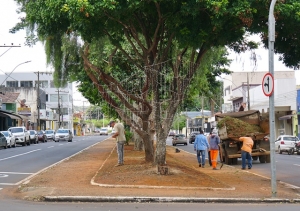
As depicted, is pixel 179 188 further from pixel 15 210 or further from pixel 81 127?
pixel 81 127

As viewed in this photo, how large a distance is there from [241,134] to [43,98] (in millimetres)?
72920

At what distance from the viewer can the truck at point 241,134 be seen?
24.6 m

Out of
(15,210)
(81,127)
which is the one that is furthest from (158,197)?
(81,127)

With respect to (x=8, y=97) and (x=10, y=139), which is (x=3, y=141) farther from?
(x=8, y=97)

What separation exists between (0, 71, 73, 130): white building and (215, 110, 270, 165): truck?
5278 cm

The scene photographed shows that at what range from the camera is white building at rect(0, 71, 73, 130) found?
87.9 m

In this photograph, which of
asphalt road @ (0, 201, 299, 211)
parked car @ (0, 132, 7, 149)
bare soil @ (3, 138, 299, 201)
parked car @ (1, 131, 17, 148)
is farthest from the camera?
parked car @ (1, 131, 17, 148)

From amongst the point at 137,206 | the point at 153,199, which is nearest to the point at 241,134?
the point at 153,199

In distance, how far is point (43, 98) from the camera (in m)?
93.4

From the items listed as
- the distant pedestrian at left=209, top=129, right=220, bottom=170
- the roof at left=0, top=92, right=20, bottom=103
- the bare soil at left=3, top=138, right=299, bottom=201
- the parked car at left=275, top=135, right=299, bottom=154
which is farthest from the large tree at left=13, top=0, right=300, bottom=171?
the roof at left=0, top=92, right=20, bottom=103

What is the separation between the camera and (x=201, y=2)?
1271cm

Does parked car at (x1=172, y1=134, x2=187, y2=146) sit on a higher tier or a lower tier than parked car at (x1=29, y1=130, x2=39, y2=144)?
lower

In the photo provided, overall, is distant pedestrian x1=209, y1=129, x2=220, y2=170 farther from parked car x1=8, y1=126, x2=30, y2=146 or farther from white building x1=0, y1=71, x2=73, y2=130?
white building x1=0, y1=71, x2=73, y2=130

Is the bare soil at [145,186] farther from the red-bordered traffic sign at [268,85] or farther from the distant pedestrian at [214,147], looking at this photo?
the distant pedestrian at [214,147]
